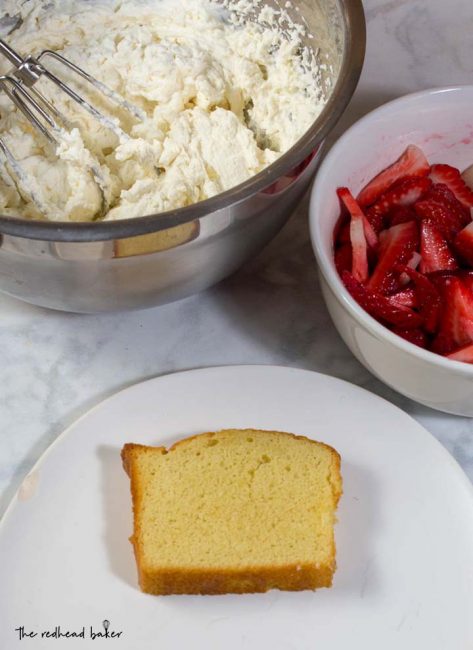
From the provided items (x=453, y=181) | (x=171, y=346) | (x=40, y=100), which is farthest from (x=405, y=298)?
(x=40, y=100)

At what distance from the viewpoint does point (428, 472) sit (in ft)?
3.89

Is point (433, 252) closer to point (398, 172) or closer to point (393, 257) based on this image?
point (393, 257)

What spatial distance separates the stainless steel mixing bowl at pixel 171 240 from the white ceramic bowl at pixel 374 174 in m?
0.06

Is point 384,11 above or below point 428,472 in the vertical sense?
above

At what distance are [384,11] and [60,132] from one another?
0.79 meters

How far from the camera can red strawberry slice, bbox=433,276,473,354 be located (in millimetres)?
1152

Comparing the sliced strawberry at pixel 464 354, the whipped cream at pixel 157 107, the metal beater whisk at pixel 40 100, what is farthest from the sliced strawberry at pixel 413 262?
the metal beater whisk at pixel 40 100

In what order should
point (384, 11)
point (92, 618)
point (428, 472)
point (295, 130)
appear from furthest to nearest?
point (384, 11)
point (295, 130)
point (428, 472)
point (92, 618)

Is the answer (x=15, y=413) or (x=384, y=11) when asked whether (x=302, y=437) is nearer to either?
(x=15, y=413)

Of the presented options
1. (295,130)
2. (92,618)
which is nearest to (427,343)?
(295,130)

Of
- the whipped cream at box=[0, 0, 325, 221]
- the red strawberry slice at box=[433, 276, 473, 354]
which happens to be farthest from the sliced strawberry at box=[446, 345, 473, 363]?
the whipped cream at box=[0, 0, 325, 221]

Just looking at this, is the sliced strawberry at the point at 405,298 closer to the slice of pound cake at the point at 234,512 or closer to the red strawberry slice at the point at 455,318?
the red strawberry slice at the point at 455,318

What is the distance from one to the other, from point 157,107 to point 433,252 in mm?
438

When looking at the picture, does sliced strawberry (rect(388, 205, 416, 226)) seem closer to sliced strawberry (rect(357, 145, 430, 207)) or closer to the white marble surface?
sliced strawberry (rect(357, 145, 430, 207))
